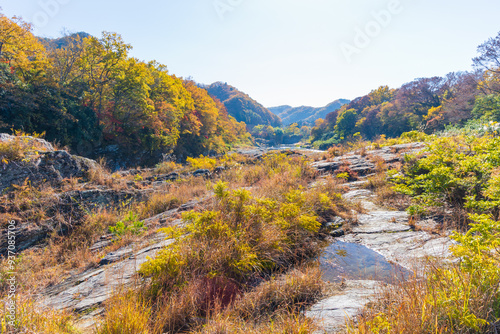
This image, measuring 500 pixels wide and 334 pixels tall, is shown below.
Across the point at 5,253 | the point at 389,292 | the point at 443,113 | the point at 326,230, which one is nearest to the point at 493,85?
the point at 443,113

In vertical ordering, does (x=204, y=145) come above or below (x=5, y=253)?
above

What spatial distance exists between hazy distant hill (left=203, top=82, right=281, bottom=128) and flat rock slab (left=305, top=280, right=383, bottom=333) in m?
110

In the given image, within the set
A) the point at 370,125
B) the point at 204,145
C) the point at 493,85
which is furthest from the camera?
the point at 370,125

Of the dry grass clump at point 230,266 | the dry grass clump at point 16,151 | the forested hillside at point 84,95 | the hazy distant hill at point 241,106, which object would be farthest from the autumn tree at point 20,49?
the hazy distant hill at point 241,106

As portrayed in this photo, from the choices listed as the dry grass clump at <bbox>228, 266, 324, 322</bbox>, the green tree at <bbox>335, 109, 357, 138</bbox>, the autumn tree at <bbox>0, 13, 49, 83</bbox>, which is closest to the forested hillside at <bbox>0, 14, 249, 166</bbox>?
the autumn tree at <bbox>0, 13, 49, 83</bbox>

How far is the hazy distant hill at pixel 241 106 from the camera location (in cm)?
11119

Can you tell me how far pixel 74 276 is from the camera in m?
3.64

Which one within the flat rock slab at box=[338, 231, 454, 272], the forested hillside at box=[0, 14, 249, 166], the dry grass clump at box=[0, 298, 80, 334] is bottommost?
the flat rock slab at box=[338, 231, 454, 272]

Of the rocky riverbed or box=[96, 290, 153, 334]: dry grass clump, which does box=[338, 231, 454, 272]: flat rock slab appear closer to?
the rocky riverbed

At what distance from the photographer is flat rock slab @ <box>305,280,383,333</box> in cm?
212

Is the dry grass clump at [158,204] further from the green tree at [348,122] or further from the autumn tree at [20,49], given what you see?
the green tree at [348,122]

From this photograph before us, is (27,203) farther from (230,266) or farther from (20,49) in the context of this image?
(20,49)

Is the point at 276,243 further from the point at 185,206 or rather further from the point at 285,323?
the point at 185,206

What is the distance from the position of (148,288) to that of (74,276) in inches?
87.4
